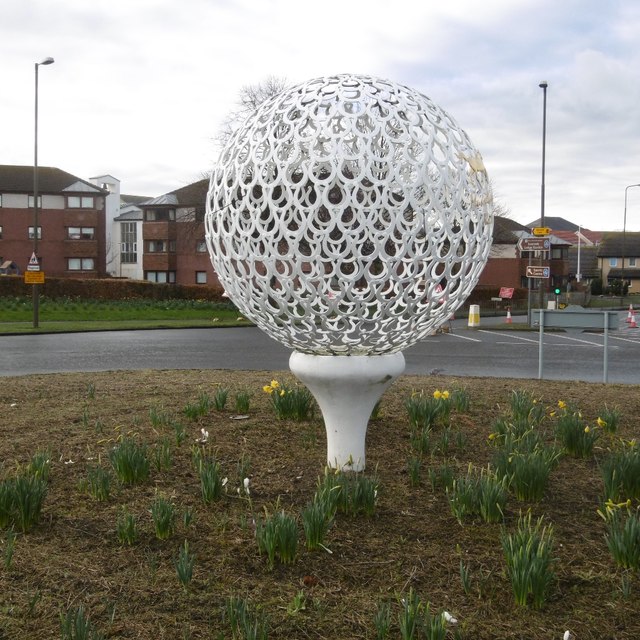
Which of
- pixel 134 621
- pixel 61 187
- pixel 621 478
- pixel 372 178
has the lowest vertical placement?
pixel 134 621

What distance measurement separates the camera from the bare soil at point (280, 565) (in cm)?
344

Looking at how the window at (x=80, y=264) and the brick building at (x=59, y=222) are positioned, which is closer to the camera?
the brick building at (x=59, y=222)

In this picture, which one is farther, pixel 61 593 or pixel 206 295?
pixel 206 295

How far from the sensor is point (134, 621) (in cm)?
342

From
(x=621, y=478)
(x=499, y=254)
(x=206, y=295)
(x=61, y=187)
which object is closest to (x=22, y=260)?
(x=61, y=187)

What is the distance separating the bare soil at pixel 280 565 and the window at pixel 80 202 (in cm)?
6001

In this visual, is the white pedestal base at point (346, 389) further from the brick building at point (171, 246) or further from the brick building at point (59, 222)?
the brick building at point (59, 222)

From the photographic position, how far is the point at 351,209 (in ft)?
15.4

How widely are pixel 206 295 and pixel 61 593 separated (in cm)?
3936

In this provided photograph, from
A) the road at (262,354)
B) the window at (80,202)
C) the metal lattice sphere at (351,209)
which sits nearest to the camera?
the metal lattice sphere at (351,209)

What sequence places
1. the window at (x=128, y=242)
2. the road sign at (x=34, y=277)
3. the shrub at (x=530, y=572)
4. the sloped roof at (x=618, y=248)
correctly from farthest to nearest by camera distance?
the sloped roof at (x=618, y=248)
the window at (x=128, y=242)
the road sign at (x=34, y=277)
the shrub at (x=530, y=572)

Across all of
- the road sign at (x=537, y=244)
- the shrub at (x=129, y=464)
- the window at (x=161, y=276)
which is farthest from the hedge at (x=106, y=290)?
the shrub at (x=129, y=464)

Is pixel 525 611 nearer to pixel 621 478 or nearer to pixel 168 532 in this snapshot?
pixel 621 478

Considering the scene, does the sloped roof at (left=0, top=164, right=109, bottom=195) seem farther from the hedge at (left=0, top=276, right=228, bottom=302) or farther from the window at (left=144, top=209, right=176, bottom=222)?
the hedge at (left=0, top=276, right=228, bottom=302)
